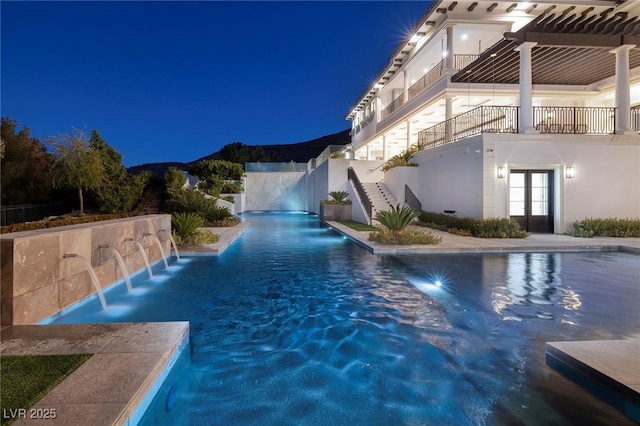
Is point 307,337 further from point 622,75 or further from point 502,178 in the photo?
point 622,75

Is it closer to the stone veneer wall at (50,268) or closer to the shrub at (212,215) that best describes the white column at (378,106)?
the shrub at (212,215)

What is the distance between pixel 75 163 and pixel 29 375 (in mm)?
22608

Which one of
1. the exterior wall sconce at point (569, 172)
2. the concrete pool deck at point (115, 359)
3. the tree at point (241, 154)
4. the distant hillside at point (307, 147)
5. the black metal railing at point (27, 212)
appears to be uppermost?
the distant hillside at point (307, 147)

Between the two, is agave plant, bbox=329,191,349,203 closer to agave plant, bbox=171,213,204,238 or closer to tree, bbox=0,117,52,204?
agave plant, bbox=171,213,204,238

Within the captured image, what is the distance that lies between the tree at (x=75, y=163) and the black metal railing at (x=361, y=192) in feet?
48.3

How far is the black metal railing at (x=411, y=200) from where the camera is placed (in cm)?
1855

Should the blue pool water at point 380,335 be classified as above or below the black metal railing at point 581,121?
below

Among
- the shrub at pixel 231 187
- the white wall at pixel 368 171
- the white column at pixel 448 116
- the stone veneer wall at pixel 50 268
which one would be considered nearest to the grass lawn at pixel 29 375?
the stone veneer wall at pixel 50 268

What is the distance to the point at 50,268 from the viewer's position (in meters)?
5.00

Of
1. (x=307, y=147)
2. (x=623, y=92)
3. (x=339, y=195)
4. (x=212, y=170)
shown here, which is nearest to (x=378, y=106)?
(x=339, y=195)

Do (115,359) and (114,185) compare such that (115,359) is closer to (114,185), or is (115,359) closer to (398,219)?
(398,219)

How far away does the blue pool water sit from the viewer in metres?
3.08

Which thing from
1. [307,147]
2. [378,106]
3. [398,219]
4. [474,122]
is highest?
[307,147]

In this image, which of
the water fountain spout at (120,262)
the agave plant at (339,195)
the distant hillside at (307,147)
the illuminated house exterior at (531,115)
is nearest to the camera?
the water fountain spout at (120,262)
